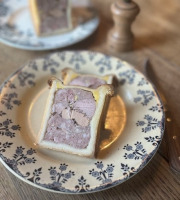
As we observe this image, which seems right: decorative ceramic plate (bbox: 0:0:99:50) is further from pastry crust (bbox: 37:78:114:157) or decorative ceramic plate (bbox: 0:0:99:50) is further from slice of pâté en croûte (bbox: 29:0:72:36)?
pastry crust (bbox: 37:78:114:157)

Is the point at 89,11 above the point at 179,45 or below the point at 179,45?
above

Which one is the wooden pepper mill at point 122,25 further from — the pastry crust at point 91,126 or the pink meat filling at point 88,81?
the pastry crust at point 91,126

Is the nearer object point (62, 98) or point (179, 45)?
point (62, 98)

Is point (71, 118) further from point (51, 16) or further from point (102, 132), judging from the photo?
point (51, 16)

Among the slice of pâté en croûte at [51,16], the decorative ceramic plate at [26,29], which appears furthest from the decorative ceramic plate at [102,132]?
the slice of pâté en croûte at [51,16]

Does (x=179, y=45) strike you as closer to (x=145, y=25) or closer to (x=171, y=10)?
(x=145, y=25)

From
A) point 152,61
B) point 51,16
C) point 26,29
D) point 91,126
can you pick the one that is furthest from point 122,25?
point 91,126

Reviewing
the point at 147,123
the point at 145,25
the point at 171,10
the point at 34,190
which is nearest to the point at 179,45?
the point at 145,25
